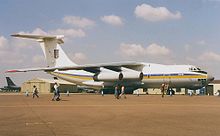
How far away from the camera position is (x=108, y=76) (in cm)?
4150

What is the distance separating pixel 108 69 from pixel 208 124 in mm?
34630

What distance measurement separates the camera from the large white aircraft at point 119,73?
3878cm

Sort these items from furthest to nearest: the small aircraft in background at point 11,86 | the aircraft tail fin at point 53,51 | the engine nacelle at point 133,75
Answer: the small aircraft in background at point 11,86
the aircraft tail fin at point 53,51
the engine nacelle at point 133,75

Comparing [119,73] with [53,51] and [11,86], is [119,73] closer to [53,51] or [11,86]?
[53,51]

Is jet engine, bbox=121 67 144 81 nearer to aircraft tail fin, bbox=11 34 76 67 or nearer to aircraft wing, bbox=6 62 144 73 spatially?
aircraft wing, bbox=6 62 144 73

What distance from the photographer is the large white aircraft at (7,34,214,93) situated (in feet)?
127

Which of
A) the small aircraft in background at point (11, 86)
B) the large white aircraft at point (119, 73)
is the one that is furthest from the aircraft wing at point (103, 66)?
the small aircraft in background at point (11, 86)

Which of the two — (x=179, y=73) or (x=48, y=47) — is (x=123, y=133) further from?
(x=48, y=47)

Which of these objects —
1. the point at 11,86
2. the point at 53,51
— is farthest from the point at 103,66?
the point at 11,86

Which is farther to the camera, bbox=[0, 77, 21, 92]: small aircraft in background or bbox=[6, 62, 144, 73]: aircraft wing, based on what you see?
bbox=[0, 77, 21, 92]: small aircraft in background

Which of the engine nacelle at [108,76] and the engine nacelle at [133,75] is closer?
the engine nacelle at [133,75]

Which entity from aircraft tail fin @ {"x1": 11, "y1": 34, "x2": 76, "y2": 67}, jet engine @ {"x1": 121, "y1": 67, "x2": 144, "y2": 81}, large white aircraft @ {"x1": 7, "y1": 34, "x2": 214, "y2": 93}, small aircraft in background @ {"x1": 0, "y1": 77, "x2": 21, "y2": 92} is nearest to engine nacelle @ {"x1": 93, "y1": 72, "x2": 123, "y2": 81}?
large white aircraft @ {"x1": 7, "y1": 34, "x2": 214, "y2": 93}

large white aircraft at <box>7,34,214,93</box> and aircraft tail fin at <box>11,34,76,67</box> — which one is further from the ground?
aircraft tail fin at <box>11,34,76,67</box>

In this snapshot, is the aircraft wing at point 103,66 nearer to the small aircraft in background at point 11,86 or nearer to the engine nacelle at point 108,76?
the engine nacelle at point 108,76
